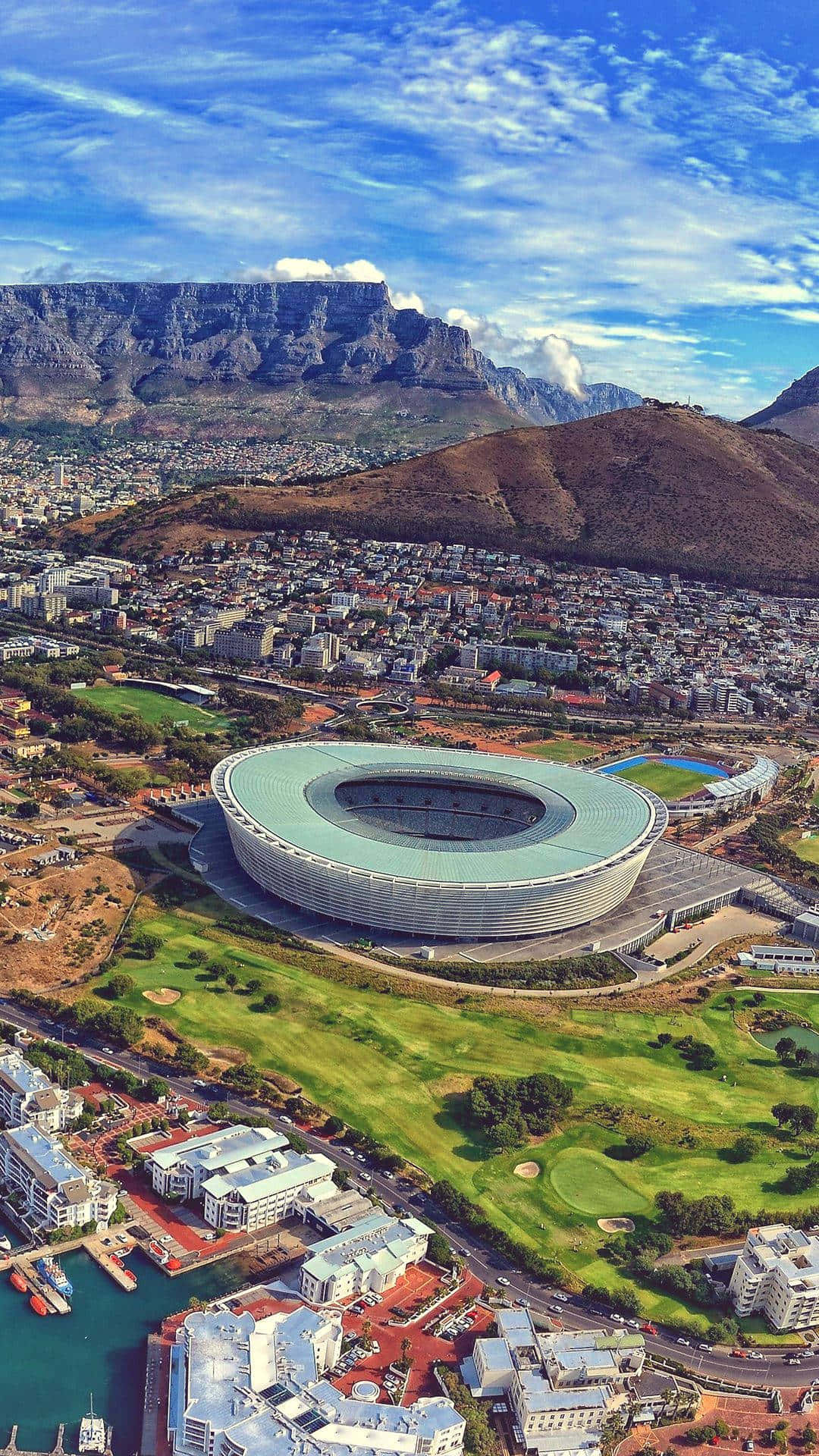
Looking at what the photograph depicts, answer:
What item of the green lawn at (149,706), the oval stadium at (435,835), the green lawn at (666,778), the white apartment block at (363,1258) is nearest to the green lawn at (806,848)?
the green lawn at (666,778)

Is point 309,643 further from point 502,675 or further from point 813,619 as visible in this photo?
point 813,619

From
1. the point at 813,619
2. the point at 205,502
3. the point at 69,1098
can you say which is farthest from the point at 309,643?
the point at 69,1098

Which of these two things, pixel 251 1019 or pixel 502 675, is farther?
pixel 502 675

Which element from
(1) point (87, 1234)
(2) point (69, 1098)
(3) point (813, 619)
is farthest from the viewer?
(3) point (813, 619)

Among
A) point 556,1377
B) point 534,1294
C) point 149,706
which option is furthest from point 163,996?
point 149,706

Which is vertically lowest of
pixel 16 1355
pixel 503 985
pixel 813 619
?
pixel 16 1355

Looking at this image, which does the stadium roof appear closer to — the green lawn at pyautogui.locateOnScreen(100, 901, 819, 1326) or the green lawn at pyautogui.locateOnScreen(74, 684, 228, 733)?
the green lawn at pyautogui.locateOnScreen(100, 901, 819, 1326)

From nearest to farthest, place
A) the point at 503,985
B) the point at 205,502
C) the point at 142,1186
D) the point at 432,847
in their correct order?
the point at 142,1186 → the point at 503,985 → the point at 432,847 → the point at 205,502
